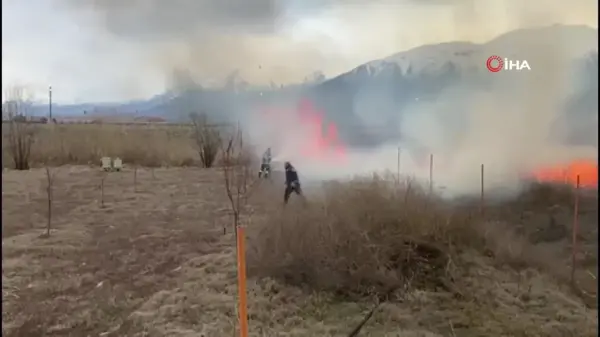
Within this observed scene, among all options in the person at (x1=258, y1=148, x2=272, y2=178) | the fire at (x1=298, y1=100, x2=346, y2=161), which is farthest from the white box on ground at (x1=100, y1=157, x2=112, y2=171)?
the fire at (x1=298, y1=100, x2=346, y2=161)

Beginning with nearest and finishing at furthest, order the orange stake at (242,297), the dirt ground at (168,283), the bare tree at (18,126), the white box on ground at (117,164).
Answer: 1. the orange stake at (242,297)
2. the dirt ground at (168,283)
3. the bare tree at (18,126)
4. the white box on ground at (117,164)

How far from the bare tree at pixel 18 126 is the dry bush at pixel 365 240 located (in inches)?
36.7

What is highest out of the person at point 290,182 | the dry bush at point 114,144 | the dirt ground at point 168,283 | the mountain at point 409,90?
the mountain at point 409,90

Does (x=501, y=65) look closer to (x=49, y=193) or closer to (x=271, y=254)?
(x=271, y=254)

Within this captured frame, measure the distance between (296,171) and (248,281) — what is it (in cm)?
46

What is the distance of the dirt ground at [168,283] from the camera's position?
2029mm

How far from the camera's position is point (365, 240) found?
2203 mm

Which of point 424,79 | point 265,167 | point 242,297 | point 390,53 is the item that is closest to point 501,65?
point 424,79

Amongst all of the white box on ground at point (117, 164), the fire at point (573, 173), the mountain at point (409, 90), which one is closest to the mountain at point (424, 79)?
the mountain at point (409, 90)

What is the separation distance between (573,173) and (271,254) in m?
1.21

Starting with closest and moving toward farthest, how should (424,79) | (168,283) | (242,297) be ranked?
(242,297), (168,283), (424,79)

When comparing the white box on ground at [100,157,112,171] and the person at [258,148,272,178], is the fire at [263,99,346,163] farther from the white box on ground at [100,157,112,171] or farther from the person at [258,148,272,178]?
the white box on ground at [100,157,112,171]

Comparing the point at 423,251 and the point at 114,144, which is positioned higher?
the point at 114,144

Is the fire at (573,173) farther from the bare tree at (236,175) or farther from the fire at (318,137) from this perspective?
the bare tree at (236,175)
